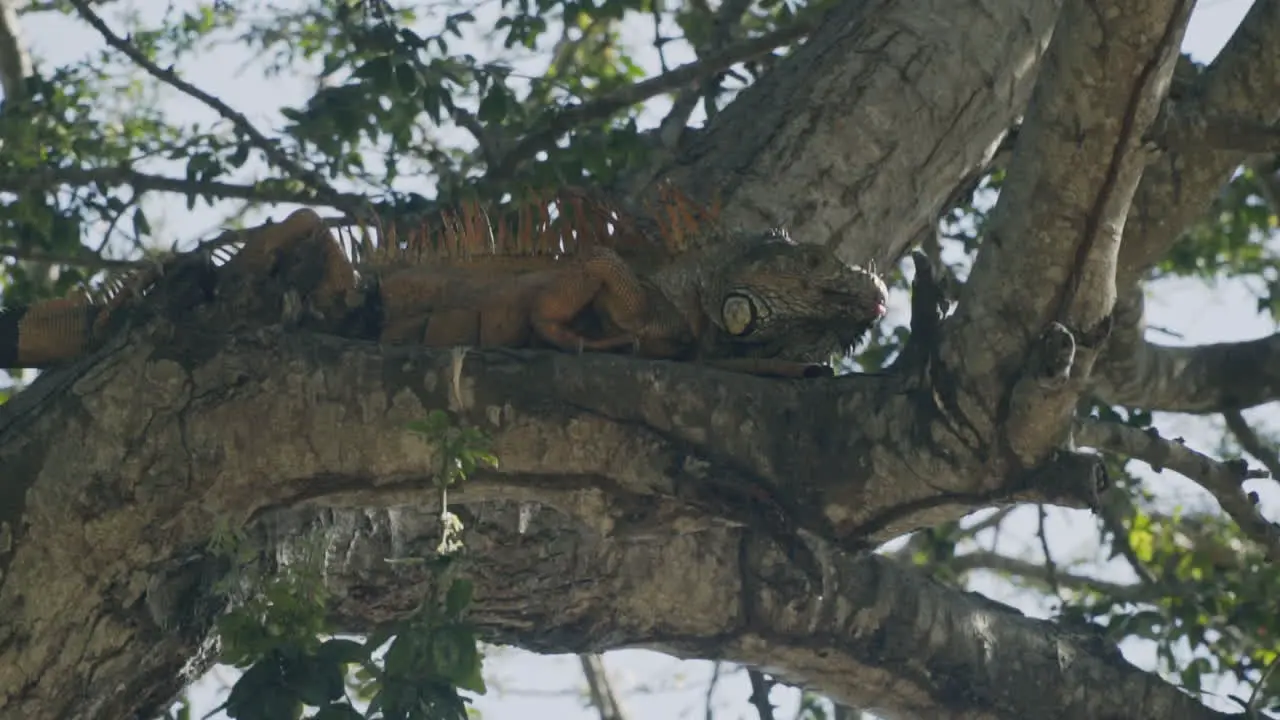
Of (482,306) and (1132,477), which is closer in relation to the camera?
(482,306)

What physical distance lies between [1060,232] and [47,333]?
106 inches

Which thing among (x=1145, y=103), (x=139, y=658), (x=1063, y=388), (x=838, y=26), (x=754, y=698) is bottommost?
(x=754, y=698)

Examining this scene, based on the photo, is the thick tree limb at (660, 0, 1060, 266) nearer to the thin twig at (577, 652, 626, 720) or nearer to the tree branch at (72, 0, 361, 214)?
the tree branch at (72, 0, 361, 214)

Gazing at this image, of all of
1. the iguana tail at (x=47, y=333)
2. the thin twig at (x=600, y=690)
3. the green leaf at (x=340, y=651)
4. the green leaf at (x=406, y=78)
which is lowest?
the thin twig at (x=600, y=690)

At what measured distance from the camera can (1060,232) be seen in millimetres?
3912

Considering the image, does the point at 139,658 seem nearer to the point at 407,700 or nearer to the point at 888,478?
the point at 407,700

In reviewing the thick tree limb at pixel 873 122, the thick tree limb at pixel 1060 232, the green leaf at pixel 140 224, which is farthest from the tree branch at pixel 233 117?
the thick tree limb at pixel 1060 232

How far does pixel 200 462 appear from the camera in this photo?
3984 mm

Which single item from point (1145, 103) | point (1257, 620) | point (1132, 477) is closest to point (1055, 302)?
point (1145, 103)

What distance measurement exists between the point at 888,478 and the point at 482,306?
1370 millimetres

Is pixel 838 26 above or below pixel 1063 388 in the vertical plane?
above

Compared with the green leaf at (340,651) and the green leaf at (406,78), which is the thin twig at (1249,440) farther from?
the green leaf at (340,651)

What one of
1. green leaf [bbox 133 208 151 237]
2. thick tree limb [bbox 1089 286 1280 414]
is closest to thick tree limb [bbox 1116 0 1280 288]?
thick tree limb [bbox 1089 286 1280 414]

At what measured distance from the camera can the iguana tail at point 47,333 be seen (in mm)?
4707
